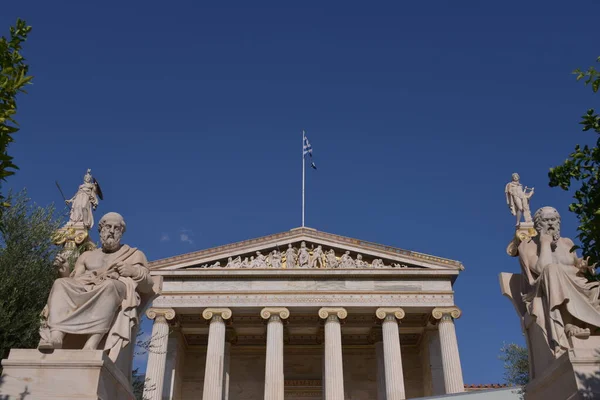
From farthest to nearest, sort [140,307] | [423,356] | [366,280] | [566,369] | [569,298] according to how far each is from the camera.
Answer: [423,356] < [366,280] < [140,307] < [569,298] < [566,369]

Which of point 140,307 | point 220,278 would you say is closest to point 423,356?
point 220,278

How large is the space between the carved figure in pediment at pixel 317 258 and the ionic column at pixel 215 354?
515 centimetres

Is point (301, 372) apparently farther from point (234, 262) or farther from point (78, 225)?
point (78, 225)

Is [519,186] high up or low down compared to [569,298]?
up

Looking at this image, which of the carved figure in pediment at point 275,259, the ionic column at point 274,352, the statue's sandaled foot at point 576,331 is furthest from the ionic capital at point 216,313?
the statue's sandaled foot at point 576,331

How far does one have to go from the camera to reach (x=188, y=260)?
32.1m

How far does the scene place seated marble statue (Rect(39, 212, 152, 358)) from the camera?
603cm

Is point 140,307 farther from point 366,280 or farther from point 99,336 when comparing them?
point 366,280

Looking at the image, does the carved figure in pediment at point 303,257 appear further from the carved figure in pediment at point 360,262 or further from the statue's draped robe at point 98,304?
the statue's draped robe at point 98,304

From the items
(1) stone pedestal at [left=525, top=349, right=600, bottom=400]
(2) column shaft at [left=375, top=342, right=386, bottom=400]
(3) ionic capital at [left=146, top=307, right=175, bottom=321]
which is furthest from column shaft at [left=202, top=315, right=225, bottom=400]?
(1) stone pedestal at [left=525, top=349, right=600, bottom=400]

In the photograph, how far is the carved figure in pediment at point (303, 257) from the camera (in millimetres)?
32031

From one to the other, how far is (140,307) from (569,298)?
15.5 ft

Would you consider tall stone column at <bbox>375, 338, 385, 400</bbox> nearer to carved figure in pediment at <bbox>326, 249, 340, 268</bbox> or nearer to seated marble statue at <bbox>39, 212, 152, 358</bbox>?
carved figure in pediment at <bbox>326, 249, 340, 268</bbox>

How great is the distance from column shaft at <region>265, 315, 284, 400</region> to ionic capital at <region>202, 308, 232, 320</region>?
2.21 metres
